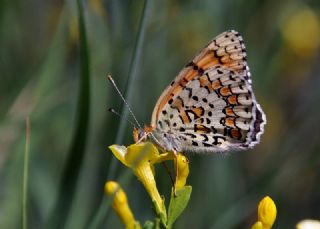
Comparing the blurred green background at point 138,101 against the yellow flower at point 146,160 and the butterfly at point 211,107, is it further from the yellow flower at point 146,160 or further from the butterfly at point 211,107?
the butterfly at point 211,107

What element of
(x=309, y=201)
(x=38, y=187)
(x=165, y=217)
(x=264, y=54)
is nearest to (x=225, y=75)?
(x=165, y=217)

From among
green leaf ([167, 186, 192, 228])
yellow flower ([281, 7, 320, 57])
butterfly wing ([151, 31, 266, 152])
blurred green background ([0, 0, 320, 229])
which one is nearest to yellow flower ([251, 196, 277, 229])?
green leaf ([167, 186, 192, 228])

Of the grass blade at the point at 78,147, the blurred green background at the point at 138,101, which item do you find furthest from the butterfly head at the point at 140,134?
the grass blade at the point at 78,147

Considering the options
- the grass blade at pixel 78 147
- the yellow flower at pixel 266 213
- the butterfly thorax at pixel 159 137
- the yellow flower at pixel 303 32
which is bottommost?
the yellow flower at pixel 303 32

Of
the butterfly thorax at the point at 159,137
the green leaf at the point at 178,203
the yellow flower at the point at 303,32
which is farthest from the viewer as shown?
the yellow flower at the point at 303,32

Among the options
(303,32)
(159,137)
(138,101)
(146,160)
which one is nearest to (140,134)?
(159,137)

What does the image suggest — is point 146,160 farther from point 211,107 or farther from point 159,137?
point 211,107

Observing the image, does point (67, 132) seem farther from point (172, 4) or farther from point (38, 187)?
point (172, 4)

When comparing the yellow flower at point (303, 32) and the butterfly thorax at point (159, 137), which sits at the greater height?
the butterfly thorax at point (159, 137)
